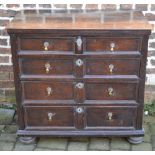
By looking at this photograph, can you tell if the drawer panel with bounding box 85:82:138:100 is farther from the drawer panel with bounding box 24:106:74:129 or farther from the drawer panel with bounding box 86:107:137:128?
the drawer panel with bounding box 24:106:74:129

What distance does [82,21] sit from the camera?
10.3 feet

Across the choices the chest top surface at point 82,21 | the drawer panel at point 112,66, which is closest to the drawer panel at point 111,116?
the drawer panel at point 112,66

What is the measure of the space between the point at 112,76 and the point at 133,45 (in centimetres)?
32

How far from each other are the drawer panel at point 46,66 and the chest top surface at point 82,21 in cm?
29

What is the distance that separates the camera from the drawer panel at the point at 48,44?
302 centimetres

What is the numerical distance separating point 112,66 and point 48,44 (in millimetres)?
554

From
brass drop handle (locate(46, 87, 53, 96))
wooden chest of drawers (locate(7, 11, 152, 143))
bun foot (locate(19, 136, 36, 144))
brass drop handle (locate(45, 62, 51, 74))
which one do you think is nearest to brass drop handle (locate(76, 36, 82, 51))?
wooden chest of drawers (locate(7, 11, 152, 143))

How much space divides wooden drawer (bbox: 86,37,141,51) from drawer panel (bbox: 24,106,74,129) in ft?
2.02

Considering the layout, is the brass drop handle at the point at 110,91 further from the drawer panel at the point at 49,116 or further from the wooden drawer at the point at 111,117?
the drawer panel at the point at 49,116

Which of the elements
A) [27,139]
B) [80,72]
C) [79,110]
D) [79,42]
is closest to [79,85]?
[80,72]

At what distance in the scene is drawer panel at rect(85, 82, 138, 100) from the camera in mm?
3201

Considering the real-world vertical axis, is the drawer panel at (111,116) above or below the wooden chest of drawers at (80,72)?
below

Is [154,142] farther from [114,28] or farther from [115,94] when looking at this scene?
[114,28]
